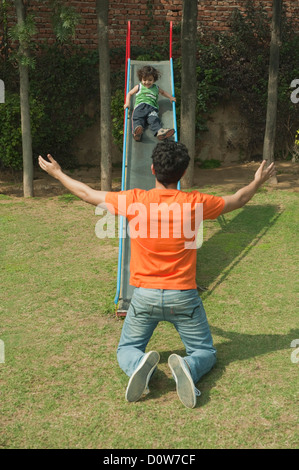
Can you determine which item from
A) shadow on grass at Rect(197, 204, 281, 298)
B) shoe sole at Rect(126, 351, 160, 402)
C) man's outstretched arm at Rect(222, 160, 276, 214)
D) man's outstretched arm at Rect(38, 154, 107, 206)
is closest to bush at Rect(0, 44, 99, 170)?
shadow on grass at Rect(197, 204, 281, 298)

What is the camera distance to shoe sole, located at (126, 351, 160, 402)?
4.02 m

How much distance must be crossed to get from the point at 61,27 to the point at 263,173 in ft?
21.4

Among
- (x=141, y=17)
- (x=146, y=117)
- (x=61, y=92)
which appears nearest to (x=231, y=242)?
(x=146, y=117)

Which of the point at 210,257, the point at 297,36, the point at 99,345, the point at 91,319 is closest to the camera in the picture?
the point at 99,345

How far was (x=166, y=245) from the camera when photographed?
400cm

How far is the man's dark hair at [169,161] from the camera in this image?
3971mm

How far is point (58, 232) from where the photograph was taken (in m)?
8.46

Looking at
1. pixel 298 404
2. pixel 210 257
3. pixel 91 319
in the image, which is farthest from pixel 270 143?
pixel 298 404

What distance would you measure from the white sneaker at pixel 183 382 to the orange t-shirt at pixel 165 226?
0.53 meters

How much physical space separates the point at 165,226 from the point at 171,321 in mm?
724

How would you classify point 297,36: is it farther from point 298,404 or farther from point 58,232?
point 298,404

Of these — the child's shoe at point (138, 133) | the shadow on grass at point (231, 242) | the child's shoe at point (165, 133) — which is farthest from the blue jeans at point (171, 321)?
the child's shoe at point (138, 133)

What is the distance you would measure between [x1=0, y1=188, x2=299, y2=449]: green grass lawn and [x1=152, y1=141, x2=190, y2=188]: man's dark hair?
1601 millimetres

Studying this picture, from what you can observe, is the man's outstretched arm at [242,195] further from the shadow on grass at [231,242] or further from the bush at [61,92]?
the bush at [61,92]
